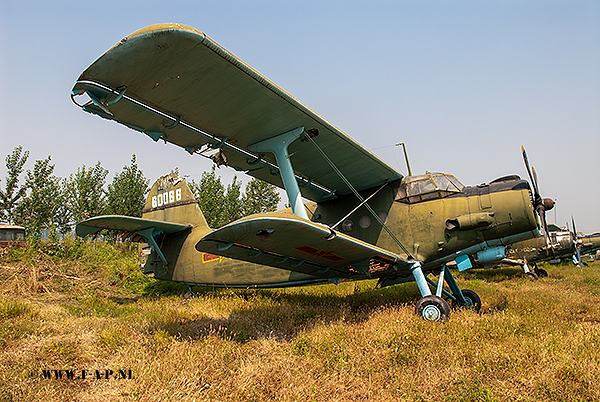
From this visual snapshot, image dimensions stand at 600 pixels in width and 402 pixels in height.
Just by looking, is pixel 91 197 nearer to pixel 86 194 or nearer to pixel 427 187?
pixel 86 194

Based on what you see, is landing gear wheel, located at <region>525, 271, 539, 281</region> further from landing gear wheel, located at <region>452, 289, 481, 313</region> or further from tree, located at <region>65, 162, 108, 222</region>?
tree, located at <region>65, 162, 108, 222</region>

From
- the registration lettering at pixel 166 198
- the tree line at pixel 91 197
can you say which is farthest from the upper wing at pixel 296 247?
the tree line at pixel 91 197

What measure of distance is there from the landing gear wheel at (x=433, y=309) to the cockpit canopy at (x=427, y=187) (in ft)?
6.01

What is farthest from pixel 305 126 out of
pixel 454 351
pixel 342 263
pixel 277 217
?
pixel 454 351

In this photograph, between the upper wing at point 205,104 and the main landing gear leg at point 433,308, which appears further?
the main landing gear leg at point 433,308

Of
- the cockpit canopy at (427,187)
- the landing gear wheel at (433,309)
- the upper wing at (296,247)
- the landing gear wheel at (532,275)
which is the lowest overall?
the landing gear wheel at (532,275)

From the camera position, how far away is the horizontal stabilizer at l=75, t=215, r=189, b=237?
21.8ft

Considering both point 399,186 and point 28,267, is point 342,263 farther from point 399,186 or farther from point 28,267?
point 28,267

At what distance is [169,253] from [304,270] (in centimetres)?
506

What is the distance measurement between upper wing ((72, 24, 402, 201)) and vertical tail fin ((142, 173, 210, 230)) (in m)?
3.89

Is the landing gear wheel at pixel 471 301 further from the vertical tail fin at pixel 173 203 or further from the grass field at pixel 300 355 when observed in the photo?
the vertical tail fin at pixel 173 203

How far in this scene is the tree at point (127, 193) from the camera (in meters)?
27.9

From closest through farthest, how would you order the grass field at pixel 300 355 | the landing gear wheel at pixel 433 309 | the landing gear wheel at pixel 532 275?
1. the grass field at pixel 300 355
2. the landing gear wheel at pixel 433 309
3. the landing gear wheel at pixel 532 275

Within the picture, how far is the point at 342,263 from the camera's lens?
17.9ft
